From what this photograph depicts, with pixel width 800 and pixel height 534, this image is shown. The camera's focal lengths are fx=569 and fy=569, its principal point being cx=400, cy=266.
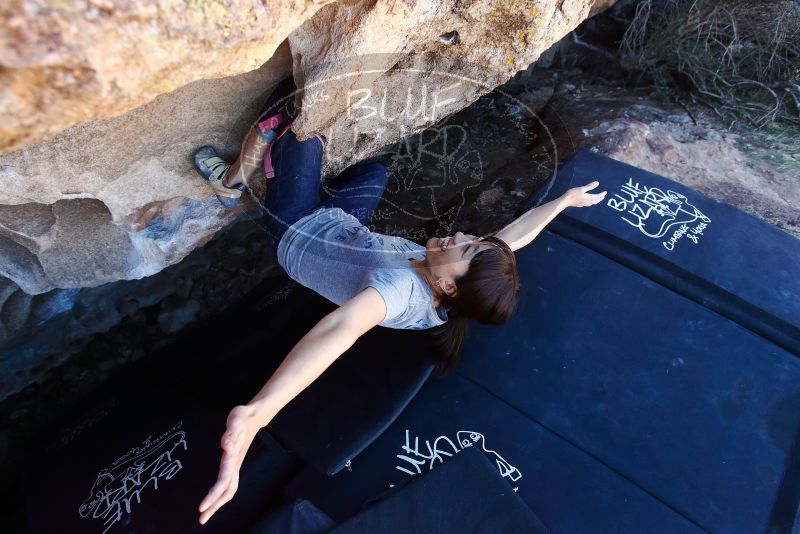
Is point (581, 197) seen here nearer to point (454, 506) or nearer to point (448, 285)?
point (448, 285)

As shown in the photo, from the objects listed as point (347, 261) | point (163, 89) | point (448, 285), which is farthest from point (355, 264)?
point (163, 89)

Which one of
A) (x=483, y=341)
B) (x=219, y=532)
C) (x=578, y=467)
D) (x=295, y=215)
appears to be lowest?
(x=578, y=467)

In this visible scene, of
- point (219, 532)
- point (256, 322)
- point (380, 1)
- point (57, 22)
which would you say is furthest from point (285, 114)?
point (219, 532)

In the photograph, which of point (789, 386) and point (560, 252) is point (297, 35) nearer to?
point (560, 252)

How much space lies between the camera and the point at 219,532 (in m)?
1.25

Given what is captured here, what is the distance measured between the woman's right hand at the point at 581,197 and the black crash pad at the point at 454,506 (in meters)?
0.86

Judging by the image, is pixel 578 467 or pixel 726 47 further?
pixel 726 47

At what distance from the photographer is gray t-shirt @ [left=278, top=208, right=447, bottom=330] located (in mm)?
1265

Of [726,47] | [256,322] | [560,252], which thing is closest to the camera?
[560,252]

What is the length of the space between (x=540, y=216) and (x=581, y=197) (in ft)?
0.60

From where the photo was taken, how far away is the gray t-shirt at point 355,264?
1265 mm

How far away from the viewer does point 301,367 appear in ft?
3.40

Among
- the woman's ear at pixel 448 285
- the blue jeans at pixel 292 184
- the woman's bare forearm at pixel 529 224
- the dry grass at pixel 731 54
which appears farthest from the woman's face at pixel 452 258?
the dry grass at pixel 731 54

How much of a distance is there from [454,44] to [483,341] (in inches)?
31.9
